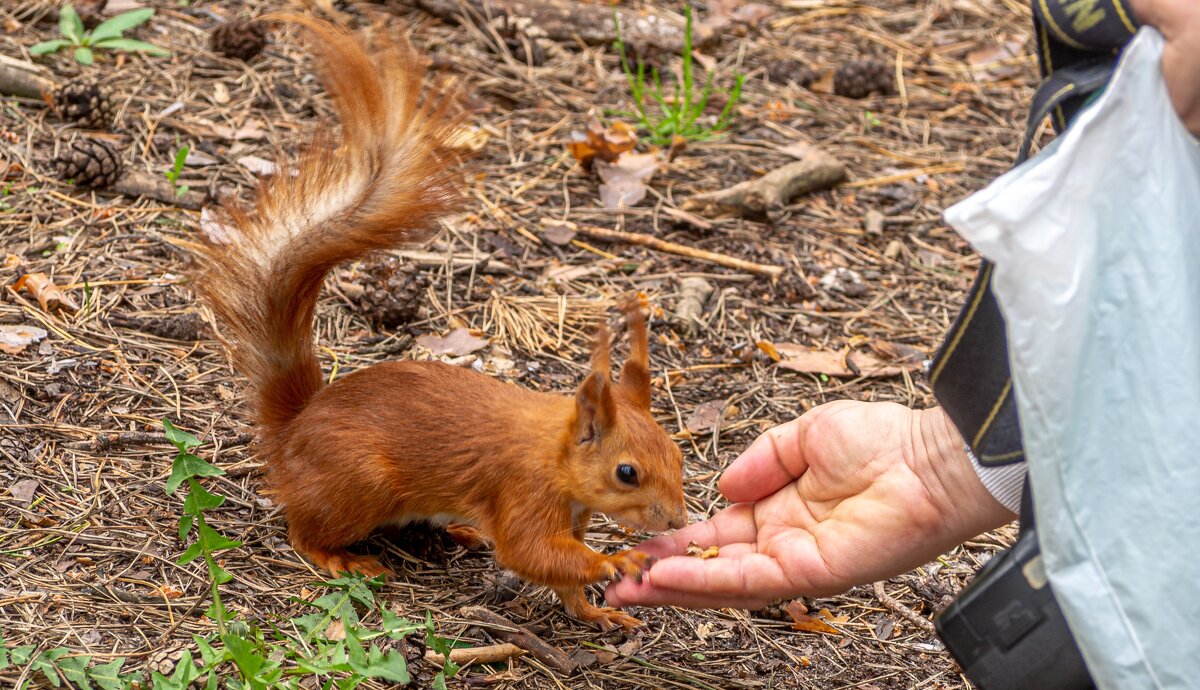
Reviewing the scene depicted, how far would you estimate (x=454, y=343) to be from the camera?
117 inches

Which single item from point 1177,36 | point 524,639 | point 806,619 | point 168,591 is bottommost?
point 806,619

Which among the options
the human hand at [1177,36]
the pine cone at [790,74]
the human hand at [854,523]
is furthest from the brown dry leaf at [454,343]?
the pine cone at [790,74]

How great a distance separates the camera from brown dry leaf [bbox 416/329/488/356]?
9.69 ft

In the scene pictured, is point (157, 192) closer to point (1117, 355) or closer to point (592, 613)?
point (592, 613)

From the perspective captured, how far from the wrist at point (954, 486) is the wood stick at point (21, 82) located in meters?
2.86

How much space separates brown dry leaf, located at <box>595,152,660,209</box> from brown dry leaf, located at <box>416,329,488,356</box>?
0.84 meters

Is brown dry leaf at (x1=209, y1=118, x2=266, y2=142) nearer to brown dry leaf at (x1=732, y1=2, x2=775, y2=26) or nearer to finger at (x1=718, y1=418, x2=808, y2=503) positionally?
finger at (x1=718, y1=418, x2=808, y2=503)

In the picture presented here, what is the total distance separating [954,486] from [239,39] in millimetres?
2973

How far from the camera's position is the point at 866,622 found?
2402 mm

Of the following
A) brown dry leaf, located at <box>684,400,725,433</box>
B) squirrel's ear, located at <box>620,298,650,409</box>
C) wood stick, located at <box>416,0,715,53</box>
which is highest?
squirrel's ear, located at <box>620,298,650,409</box>

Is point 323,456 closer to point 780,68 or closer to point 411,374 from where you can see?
point 411,374

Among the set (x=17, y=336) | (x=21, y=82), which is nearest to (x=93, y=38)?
(x=21, y=82)

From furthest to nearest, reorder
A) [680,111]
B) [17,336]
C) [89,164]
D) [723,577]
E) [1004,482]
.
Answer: [680,111] < [89,164] < [17,336] < [723,577] < [1004,482]

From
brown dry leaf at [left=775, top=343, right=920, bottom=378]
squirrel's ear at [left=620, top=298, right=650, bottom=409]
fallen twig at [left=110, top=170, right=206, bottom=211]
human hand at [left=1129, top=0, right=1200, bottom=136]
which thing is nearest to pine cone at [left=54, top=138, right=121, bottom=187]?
fallen twig at [left=110, top=170, right=206, bottom=211]
